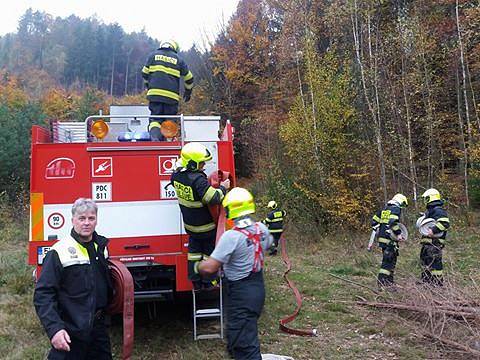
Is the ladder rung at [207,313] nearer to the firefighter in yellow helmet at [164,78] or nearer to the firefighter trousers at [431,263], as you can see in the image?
the firefighter in yellow helmet at [164,78]

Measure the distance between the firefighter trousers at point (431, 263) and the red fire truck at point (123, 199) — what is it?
432 centimetres

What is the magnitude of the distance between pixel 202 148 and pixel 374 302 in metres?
4.19

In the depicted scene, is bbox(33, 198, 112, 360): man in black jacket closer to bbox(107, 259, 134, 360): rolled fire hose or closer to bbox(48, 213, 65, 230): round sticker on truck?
bbox(107, 259, 134, 360): rolled fire hose

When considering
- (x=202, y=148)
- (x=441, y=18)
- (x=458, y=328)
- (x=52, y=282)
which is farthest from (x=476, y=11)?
(x=52, y=282)

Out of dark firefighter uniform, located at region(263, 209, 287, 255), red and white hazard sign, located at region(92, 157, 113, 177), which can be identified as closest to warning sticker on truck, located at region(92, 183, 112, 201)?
red and white hazard sign, located at region(92, 157, 113, 177)

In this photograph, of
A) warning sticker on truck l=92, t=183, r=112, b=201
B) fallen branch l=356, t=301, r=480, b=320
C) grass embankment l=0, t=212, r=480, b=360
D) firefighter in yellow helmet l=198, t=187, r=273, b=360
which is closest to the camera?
firefighter in yellow helmet l=198, t=187, r=273, b=360

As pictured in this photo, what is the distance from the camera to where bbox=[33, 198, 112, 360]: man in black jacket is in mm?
3422

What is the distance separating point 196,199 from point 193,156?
46 centimetres

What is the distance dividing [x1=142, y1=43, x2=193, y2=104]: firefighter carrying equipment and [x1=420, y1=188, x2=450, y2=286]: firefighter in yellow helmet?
4.61m

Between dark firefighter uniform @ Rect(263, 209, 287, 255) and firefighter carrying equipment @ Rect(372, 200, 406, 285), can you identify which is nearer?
firefighter carrying equipment @ Rect(372, 200, 406, 285)

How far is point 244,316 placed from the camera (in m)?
4.31

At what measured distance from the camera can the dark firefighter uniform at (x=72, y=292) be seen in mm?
3430

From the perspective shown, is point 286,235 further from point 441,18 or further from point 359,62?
point 441,18

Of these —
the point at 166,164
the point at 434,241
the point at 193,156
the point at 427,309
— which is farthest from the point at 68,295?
the point at 434,241
